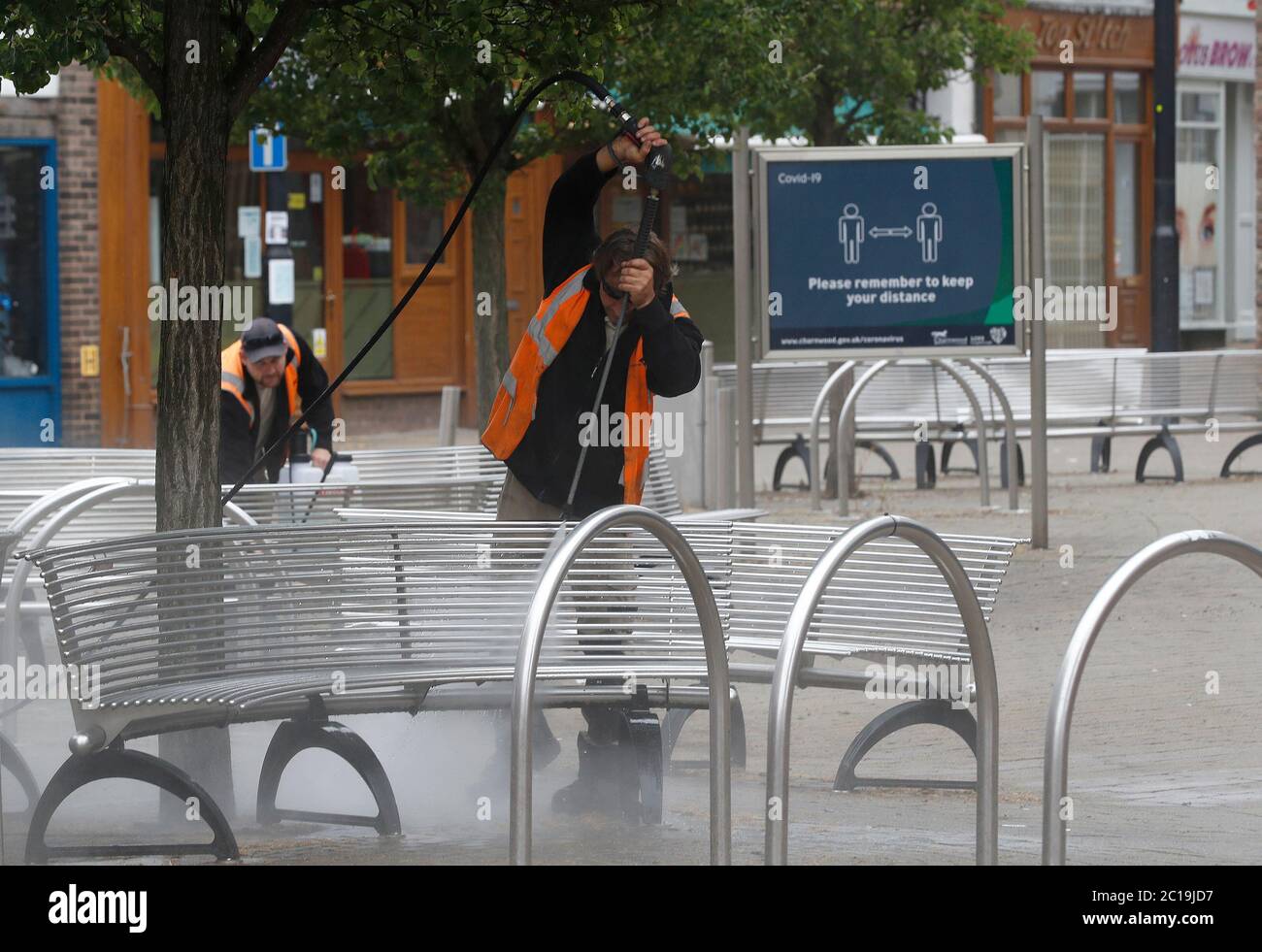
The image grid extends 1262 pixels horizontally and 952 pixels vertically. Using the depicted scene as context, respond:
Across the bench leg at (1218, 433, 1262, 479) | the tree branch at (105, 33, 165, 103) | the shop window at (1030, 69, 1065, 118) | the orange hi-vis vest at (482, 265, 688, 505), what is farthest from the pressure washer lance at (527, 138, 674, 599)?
the shop window at (1030, 69, 1065, 118)

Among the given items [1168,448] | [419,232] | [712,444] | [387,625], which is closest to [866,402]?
[1168,448]

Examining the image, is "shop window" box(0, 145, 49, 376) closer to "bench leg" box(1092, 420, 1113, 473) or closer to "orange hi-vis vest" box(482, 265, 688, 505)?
"bench leg" box(1092, 420, 1113, 473)

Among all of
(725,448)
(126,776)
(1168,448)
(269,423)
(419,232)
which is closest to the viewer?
(126,776)

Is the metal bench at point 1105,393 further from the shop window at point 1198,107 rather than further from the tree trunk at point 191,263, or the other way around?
the shop window at point 1198,107

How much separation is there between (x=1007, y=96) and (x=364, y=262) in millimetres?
10052

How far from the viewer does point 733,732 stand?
6.92 meters

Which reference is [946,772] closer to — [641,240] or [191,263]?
[641,240]

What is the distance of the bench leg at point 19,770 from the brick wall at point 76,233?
1262cm

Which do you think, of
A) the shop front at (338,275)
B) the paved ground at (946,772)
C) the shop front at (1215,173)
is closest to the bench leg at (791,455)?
the shop front at (338,275)

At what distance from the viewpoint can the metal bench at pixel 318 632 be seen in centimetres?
535

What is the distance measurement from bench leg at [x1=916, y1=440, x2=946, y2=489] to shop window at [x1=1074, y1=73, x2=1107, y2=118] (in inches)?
556

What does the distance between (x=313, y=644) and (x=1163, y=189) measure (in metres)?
17.9

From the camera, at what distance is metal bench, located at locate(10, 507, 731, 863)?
535cm
